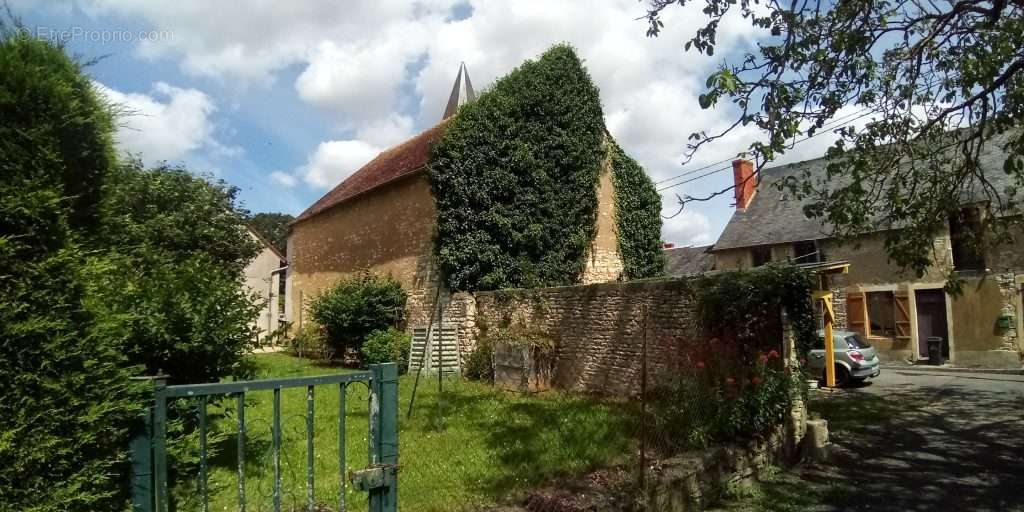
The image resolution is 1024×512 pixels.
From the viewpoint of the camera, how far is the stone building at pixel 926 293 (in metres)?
17.6

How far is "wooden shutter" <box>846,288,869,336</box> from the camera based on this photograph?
20516mm

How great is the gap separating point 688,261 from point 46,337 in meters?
31.2

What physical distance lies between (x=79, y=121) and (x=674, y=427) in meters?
5.96

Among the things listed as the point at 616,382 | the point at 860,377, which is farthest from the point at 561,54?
the point at 860,377

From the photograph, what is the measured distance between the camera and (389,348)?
1582 centimetres

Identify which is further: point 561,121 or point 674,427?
point 561,121

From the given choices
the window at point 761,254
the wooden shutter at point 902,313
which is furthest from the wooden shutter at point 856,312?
the window at point 761,254

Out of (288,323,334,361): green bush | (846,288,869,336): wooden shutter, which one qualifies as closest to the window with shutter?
(846,288,869,336): wooden shutter

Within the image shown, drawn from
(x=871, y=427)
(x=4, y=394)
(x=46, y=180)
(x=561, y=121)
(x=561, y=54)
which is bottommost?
(x=871, y=427)

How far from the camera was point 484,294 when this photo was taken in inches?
590

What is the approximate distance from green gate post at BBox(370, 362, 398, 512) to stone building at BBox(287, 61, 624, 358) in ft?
32.4

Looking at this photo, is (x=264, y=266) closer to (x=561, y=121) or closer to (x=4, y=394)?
(x=561, y=121)

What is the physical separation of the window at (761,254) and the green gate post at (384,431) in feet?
73.5

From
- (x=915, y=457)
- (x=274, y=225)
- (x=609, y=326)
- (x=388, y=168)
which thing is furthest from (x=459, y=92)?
(x=274, y=225)
